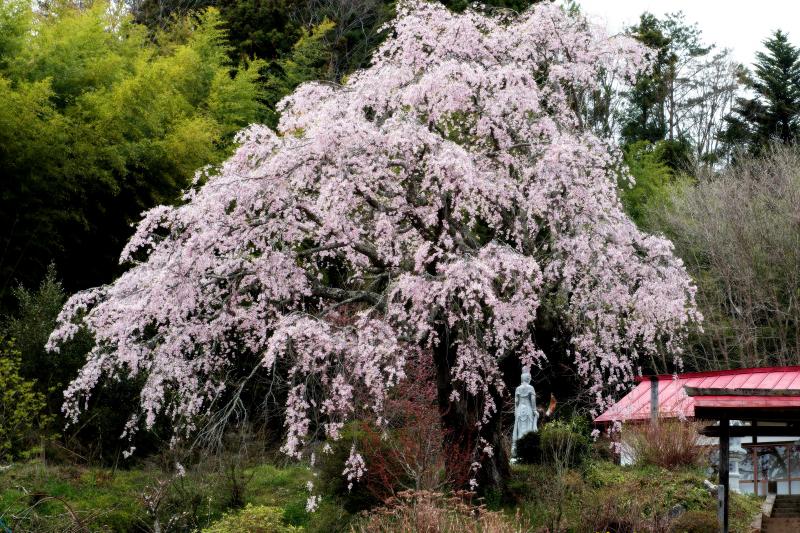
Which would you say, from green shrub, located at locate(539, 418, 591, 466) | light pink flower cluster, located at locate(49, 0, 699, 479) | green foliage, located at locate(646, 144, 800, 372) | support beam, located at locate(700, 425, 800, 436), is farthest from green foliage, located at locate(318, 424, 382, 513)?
green foliage, located at locate(646, 144, 800, 372)

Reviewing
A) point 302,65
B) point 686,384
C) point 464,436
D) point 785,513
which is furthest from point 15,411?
point 302,65

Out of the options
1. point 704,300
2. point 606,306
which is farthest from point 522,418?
point 704,300

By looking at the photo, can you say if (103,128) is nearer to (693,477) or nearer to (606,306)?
(606,306)

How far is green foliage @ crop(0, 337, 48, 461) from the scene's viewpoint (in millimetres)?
11406

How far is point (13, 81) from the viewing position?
13.8m

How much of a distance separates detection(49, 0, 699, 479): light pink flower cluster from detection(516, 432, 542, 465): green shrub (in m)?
2.94

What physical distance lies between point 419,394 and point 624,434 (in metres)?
3.58

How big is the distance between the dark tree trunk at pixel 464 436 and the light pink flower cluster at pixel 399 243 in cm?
21

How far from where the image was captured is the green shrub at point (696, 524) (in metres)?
9.43

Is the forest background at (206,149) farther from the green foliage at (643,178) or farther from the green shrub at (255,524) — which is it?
the green shrub at (255,524)

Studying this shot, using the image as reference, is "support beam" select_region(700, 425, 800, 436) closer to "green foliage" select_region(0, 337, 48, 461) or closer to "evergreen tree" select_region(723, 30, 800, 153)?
"green foliage" select_region(0, 337, 48, 461)

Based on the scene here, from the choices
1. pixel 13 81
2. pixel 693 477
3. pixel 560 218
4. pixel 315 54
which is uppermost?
pixel 315 54

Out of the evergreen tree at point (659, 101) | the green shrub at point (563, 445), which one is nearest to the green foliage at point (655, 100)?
the evergreen tree at point (659, 101)

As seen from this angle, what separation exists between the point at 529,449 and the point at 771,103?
20.1 meters
